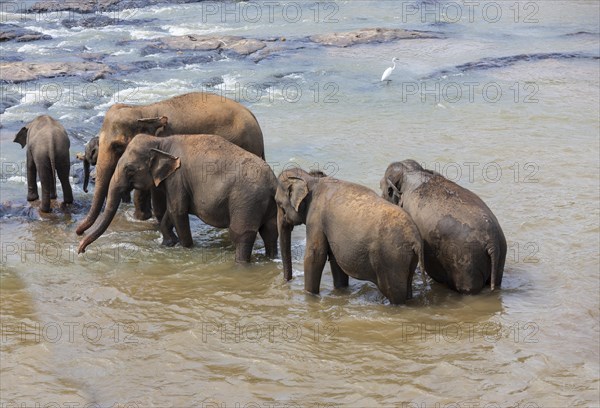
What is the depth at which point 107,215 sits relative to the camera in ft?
25.7

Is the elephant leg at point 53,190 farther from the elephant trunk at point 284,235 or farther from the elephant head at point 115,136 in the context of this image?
the elephant trunk at point 284,235

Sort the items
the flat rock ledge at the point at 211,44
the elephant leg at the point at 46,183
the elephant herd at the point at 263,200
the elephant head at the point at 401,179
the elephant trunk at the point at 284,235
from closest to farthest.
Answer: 1. the elephant herd at the point at 263,200
2. the elephant trunk at the point at 284,235
3. the elephant head at the point at 401,179
4. the elephant leg at the point at 46,183
5. the flat rock ledge at the point at 211,44

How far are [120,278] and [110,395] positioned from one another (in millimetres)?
1969

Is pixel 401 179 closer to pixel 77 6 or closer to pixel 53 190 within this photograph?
pixel 53 190

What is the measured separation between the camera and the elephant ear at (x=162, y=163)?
7.80m

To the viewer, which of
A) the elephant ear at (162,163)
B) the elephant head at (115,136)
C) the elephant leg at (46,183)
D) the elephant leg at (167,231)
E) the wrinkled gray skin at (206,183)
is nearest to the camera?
the wrinkled gray skin at (206,183)

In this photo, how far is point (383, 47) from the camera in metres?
18.2

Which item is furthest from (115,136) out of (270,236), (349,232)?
(349,232)

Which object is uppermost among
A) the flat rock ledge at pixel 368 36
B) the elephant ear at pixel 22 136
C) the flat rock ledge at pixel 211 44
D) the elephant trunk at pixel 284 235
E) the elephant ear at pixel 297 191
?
the flat rock ledge at pixel 368 36

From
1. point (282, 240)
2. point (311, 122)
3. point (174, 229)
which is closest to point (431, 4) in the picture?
point (311, 122)

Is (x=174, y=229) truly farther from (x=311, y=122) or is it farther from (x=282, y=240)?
(x=311, y=122)

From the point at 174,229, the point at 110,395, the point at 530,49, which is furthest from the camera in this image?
the point at 530,49

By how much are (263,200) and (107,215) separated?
1.33 meters

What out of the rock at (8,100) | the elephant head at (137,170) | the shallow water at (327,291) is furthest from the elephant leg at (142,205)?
the rock at (8,100)
